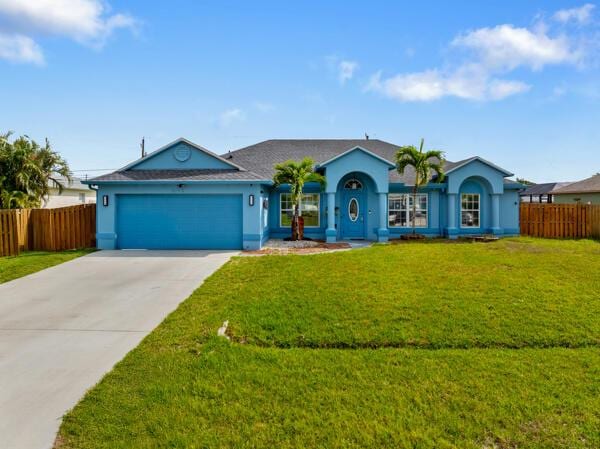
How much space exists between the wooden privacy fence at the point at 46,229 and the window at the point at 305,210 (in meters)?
7.73

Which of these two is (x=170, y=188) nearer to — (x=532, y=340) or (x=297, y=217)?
(x=297, y=217)

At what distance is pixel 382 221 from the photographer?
52.1ft

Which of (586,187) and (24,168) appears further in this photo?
(586,187)

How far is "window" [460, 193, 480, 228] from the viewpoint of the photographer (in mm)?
17484

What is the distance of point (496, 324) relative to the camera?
5738 mm

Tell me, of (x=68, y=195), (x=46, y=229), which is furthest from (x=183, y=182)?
(x=68, y=195)

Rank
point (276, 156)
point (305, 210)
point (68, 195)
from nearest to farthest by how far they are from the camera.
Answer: point (305, 210)
point (276, 156)
point (68, 195)

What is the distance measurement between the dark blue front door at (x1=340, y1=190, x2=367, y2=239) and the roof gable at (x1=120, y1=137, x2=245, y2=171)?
528 centimetres

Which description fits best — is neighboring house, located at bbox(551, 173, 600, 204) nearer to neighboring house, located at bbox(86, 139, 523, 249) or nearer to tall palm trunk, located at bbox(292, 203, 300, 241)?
neighboring house, located at bbox(86, 139, 523, 249)

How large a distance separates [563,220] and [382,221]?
888 cm

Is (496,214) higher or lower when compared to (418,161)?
lower

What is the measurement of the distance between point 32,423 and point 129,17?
33.5 ft

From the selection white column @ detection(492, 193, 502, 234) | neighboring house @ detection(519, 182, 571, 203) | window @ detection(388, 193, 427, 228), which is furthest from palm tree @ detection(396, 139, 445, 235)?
neighboring house @ detection(519, 182, 571, 203)

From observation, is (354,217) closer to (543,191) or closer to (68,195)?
(68,195)
